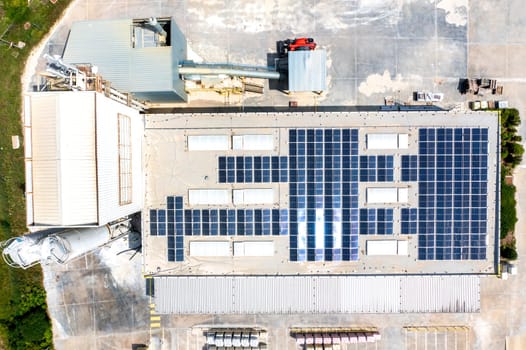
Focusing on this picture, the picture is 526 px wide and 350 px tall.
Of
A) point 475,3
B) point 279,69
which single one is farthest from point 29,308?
point 475,3

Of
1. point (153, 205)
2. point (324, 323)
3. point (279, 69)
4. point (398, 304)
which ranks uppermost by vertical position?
point (279, 69)

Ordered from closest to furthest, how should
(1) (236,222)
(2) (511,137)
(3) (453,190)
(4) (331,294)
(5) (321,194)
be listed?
(3) (453,190) → (5) (321,194) → (1) (236,222) → (4) (331,294) → (2) (511,137)

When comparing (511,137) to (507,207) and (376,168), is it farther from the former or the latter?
(376,168)

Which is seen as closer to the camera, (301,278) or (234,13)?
(301,278)

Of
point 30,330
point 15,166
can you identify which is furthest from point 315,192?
point 30,330

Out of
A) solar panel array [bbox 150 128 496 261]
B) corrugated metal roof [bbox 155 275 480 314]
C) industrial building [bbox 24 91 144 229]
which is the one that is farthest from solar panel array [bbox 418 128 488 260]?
industrial building [bbox 24 91 144 229]

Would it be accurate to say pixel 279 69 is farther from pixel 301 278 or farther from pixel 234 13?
pixel 301 278
